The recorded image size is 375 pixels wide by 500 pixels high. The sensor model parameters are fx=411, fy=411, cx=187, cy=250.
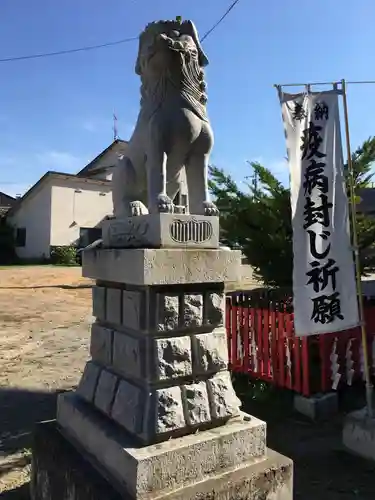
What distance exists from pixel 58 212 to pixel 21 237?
162 inches

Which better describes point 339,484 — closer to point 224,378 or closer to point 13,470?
point 224,378

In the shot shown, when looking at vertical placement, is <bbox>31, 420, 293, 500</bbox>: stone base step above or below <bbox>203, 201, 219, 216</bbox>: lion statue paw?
below

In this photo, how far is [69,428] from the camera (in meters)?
2.99

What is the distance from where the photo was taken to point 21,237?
89.2 ft

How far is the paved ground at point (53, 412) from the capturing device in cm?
345

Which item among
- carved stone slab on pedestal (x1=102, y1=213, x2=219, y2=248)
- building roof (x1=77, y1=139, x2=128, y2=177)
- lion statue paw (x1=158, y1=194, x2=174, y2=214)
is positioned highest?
building roof (x1=77, y1=139, x2=128, y2=177)

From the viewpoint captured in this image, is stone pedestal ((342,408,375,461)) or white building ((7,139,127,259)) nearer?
stone pedestal ((342,408,375,461))

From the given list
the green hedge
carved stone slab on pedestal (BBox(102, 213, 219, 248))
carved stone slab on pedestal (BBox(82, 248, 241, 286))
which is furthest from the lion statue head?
the green hedge

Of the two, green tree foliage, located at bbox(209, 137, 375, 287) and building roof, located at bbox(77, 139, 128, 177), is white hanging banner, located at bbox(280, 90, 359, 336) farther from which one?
building roof, located at bbox(77, 139, 128, 177)

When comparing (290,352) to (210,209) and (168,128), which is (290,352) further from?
(168,128)

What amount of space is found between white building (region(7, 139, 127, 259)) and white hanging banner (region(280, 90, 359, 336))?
21629 millimetres

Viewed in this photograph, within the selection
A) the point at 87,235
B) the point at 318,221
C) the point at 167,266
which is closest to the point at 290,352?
the point at 318,221

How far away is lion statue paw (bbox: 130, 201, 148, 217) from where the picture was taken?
284 centimetres

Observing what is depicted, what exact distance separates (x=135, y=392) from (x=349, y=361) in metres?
3.59
